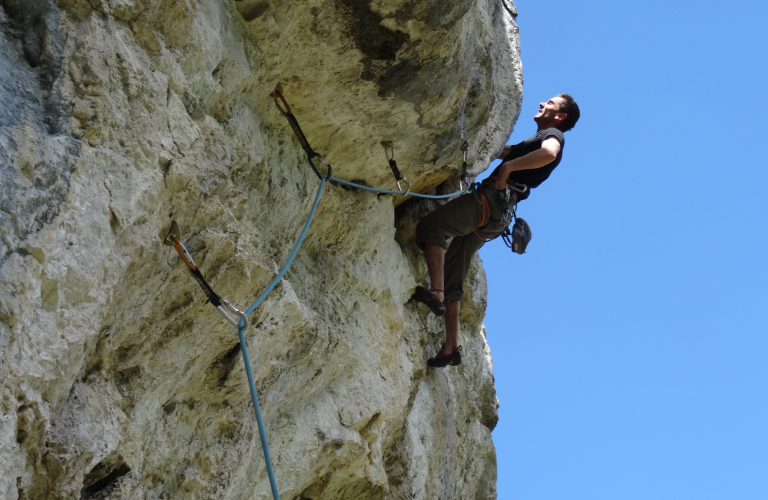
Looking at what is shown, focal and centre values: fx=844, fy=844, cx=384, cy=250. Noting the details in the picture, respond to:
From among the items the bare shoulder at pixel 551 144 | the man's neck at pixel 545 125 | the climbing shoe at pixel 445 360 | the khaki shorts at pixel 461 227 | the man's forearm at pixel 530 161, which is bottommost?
the climbing shoe at pixel 445 360

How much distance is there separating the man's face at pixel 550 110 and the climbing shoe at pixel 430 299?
5.21 ft

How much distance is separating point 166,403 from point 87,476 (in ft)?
2.18

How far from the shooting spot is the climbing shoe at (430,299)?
19.1 ft

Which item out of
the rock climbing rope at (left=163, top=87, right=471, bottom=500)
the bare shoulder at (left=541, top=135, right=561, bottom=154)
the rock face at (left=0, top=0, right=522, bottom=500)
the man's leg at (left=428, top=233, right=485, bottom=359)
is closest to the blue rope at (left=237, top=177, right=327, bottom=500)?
the rock climbing rope at (left=163, top=87, right=471, bottom=500)

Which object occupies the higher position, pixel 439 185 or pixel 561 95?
pixel 561 95

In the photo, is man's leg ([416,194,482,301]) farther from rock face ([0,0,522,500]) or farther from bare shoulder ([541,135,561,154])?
bare shoulder ([541,135,561,154])

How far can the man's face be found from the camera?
6.26 metres

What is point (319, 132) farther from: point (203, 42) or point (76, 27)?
point (76, 27)

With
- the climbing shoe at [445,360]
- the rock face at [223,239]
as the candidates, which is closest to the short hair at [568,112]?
the rock face at [223,239]

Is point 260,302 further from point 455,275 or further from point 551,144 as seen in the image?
point 551,144

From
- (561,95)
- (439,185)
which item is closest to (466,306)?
(439,185)

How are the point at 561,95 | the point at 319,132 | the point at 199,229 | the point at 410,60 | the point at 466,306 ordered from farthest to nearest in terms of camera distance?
the point at 466,306, the point at 561,95, the point at 319,132, the point at 410,60, the point at 199,229

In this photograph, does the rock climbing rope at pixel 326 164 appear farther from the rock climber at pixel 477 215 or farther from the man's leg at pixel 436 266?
the man's leg at pixel 436 266

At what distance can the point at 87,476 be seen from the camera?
10.7ft
